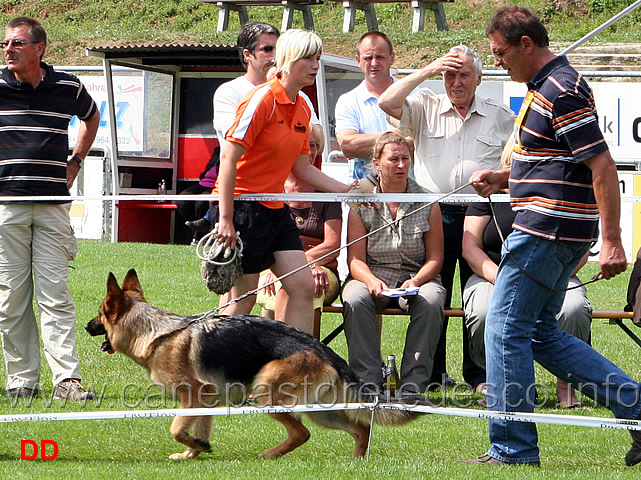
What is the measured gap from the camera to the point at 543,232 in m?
4.11

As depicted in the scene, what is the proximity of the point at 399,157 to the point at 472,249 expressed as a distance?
0.76 metres

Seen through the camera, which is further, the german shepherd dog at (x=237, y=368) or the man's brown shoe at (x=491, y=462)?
the german shepherd dog at (x=237, y=368)

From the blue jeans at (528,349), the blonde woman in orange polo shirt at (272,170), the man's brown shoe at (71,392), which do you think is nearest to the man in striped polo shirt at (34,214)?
the man's brown shoe at (71,392)

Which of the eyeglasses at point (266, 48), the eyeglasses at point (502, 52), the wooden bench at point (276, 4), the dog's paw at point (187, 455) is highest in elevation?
the wooden bench at point (276, 4)

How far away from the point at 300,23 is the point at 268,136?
970 inches

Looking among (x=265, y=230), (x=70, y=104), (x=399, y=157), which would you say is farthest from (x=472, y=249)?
(x=70, y=104)

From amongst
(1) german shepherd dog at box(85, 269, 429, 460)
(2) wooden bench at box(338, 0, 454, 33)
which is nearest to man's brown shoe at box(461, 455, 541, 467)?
(1) german shepherd dog at box(85, 269, 429, 460)

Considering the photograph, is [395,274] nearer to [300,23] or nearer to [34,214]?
[34,214]

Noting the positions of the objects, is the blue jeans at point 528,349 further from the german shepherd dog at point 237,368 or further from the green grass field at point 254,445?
the german shepherd dog at point 237,368

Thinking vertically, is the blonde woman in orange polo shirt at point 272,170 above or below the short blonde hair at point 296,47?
below

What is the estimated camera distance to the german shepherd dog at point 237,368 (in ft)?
15.1

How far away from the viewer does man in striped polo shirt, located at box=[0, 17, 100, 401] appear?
227 inches

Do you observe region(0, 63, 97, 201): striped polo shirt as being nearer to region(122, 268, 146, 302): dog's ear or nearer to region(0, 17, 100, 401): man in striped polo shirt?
region(0, 17, 100, 401): man in striped polo shirt

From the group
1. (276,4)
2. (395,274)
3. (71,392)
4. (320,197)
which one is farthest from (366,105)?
(276,4)
